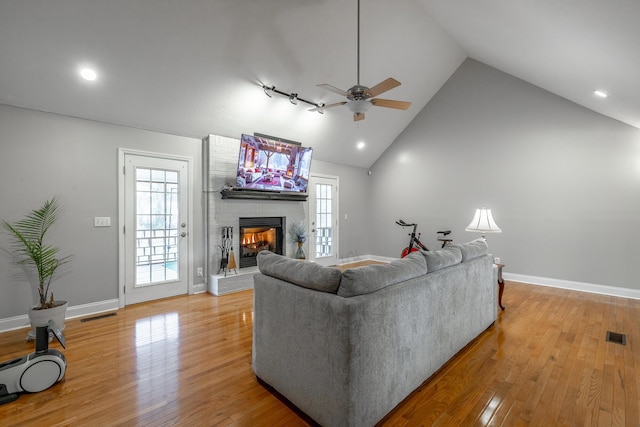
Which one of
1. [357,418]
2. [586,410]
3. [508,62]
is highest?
[508,62]

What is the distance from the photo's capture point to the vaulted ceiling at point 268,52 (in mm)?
2703

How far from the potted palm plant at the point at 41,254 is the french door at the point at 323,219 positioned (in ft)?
13.3

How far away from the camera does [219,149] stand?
478 cm

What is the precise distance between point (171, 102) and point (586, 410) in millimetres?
5031

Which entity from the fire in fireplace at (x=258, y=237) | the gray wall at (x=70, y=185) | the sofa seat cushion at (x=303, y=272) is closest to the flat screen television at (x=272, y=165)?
the fire in fireplace at (x=258, y=237)

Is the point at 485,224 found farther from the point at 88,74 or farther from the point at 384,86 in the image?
the point at 88,74

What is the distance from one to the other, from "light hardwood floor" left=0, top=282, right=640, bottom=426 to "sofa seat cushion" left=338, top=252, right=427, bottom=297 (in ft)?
2.74

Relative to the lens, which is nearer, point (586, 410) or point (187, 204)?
point (586, 410)

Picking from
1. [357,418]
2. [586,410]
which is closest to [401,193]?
[586,410]

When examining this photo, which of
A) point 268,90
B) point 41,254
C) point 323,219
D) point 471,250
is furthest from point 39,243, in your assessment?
point 323,219

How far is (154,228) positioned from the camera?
4234 millimetres

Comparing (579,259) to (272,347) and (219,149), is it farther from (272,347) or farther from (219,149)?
(219,149)

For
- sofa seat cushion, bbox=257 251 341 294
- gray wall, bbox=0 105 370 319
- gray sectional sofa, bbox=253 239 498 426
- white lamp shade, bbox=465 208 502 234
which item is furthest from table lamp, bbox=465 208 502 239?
gray wall, bbox=0 105 370 319

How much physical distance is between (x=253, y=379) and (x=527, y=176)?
546 centimetres
